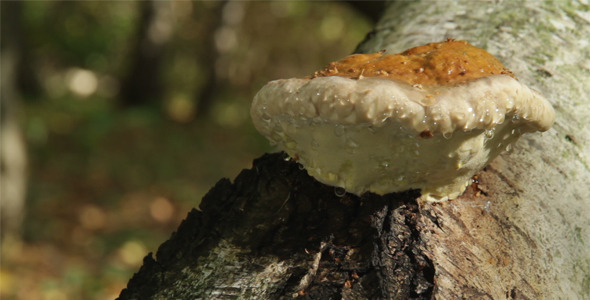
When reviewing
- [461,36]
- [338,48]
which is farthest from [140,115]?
[338,48]

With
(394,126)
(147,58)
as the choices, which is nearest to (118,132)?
(147,58)

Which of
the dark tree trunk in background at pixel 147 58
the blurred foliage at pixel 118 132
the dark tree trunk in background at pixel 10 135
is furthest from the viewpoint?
the dark tree trunk in background at pixel 147 58

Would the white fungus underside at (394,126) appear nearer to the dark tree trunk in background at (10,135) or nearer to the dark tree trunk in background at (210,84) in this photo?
the dark tree trunk in background at (10,135)

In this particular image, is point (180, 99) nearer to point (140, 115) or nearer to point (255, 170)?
point (140, 115)

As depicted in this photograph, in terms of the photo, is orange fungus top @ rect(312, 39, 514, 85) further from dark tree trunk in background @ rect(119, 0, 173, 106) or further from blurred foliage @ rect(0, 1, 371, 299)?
dark tree trunk in background @ rect(119, 0, 173, 106)

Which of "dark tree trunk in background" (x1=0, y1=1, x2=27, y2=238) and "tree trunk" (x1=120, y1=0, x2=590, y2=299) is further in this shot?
"dark tree trunk in background" (x1=0, y1=1, x2=27, y2=238)

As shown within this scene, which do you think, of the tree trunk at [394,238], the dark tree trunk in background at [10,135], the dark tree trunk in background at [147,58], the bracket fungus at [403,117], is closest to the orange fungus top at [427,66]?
the bracket fungus at [403,117]

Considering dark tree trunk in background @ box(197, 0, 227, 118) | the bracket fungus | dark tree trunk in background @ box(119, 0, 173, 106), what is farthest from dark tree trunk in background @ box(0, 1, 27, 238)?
dark tree trunk in background @ box(197, 0, 227, 118)

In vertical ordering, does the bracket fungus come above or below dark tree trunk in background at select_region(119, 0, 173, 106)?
below
